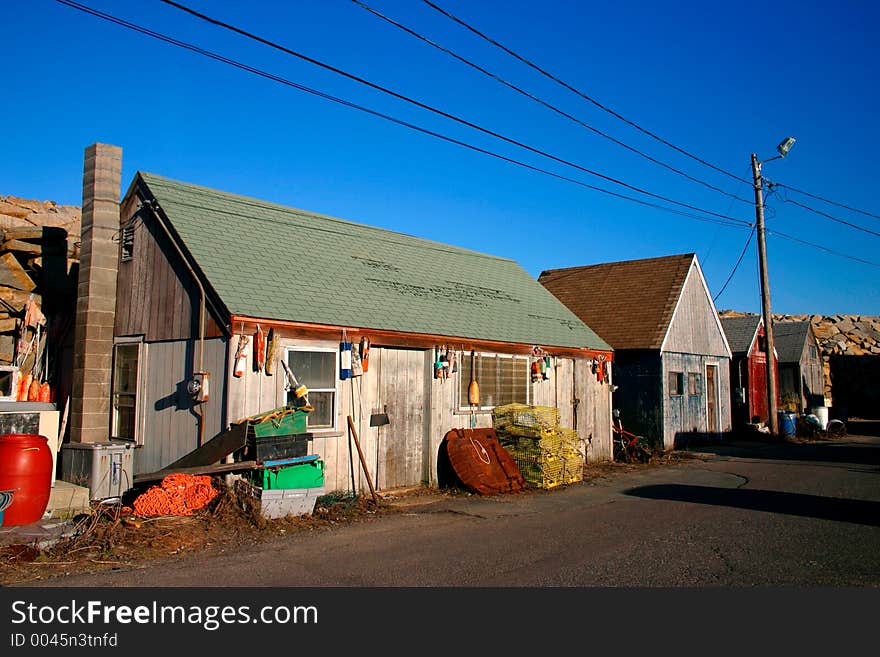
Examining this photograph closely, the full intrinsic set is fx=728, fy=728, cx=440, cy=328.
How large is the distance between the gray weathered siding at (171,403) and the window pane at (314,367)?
1249 millimetres

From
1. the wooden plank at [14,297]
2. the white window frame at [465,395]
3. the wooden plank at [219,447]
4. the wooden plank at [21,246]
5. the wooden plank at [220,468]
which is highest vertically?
the wooden plank at [21,246]

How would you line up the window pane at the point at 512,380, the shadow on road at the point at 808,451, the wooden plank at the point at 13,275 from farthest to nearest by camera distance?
the shadow on road at the point at 808,451 → the window pane at the point at 512,380 → the wooden plank at the point at 13,275

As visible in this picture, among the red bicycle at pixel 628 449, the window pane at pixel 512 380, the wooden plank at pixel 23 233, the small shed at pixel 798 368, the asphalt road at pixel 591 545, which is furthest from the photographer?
the small shed at pixel 798 368

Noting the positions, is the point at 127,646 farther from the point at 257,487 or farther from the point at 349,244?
the point at 349,244

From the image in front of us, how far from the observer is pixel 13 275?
1415cm

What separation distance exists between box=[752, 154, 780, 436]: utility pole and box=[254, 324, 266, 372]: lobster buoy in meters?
18.7

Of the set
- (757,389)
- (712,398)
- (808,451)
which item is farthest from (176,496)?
(757,389)

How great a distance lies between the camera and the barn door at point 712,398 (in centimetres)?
2512

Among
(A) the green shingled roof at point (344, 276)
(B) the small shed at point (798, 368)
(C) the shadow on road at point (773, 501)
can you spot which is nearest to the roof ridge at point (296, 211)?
(A) the green shingled roof at point (344, 276)

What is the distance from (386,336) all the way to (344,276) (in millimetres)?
1904

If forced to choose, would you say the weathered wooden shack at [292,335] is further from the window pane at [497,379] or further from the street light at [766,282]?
the street light at [766,282]

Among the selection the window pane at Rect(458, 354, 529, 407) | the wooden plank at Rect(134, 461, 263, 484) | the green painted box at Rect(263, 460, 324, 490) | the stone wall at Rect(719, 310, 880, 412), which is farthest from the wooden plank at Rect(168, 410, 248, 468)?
the stone wall at Rect(719, 310, 880, 412)

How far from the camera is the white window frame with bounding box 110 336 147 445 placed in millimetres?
12172

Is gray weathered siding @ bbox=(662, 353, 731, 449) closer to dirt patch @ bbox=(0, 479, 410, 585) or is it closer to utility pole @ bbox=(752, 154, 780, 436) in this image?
utility pole @ bbox=(752, 154, 780, 436)
